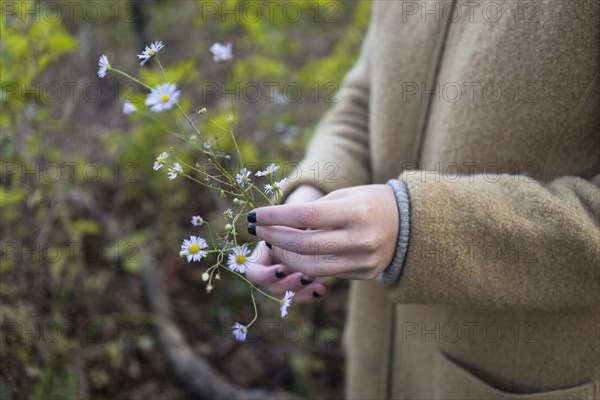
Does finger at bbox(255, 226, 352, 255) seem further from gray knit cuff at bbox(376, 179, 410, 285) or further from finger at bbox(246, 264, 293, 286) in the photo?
finger at bbox(246, 264, 293, 286)

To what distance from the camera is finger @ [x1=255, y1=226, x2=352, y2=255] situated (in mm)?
796

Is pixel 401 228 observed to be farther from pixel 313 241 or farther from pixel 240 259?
pixel 240 259

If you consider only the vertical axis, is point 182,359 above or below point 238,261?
below

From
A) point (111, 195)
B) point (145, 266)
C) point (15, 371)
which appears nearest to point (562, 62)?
point (15, 371)

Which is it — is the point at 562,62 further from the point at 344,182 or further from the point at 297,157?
the point at 297,157

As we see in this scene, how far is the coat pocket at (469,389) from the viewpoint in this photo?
3.32 ft

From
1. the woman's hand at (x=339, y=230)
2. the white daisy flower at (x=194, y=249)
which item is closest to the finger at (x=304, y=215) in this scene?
the woman's hand at (x=339, y=230)

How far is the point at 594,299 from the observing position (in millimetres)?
936

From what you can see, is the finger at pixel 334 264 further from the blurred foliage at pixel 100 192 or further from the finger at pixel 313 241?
the blurred foliage at pixel 100 192

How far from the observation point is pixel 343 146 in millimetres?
1330

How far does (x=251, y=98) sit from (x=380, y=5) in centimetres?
236

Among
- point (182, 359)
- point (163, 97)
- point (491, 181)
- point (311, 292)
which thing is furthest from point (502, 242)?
point (182, 359)

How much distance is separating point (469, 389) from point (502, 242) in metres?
0.41

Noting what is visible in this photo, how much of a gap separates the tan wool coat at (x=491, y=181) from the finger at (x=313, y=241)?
138mm
